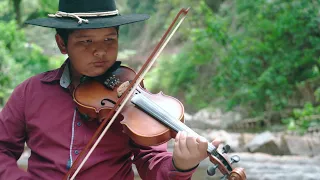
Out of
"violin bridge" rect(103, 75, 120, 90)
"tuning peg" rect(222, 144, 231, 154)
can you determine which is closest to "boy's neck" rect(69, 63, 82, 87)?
"violin bridge" rect(103, 75, 120, 90)

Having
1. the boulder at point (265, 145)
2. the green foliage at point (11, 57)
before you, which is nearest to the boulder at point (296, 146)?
the boulder at point (265, 145)

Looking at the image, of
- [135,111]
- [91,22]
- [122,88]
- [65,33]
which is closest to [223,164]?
[135,111]

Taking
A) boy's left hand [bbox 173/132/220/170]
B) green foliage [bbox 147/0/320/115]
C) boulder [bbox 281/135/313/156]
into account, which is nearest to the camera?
boy's left hand [bbox 173/132/220/170]

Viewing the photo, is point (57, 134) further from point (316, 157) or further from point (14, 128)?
point (316, 157)

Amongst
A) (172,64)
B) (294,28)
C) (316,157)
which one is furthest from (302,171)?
(172,64)

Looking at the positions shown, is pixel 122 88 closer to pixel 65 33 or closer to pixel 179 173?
pixel 65 33

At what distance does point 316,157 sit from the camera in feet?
A: 29.7

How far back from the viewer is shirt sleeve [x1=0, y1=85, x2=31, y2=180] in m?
1.96

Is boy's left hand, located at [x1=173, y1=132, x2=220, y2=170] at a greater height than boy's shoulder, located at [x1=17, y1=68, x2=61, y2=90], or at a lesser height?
greater

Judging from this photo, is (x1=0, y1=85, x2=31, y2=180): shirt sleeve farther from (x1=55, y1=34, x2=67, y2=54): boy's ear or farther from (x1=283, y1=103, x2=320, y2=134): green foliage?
(x1=283, y1=103, x2=320, y2=134): green foliage

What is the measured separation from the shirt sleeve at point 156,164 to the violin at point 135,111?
0.33ft

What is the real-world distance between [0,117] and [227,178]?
89 centimetres

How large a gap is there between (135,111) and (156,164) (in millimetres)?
188

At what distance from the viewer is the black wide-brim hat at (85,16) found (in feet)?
6.33
